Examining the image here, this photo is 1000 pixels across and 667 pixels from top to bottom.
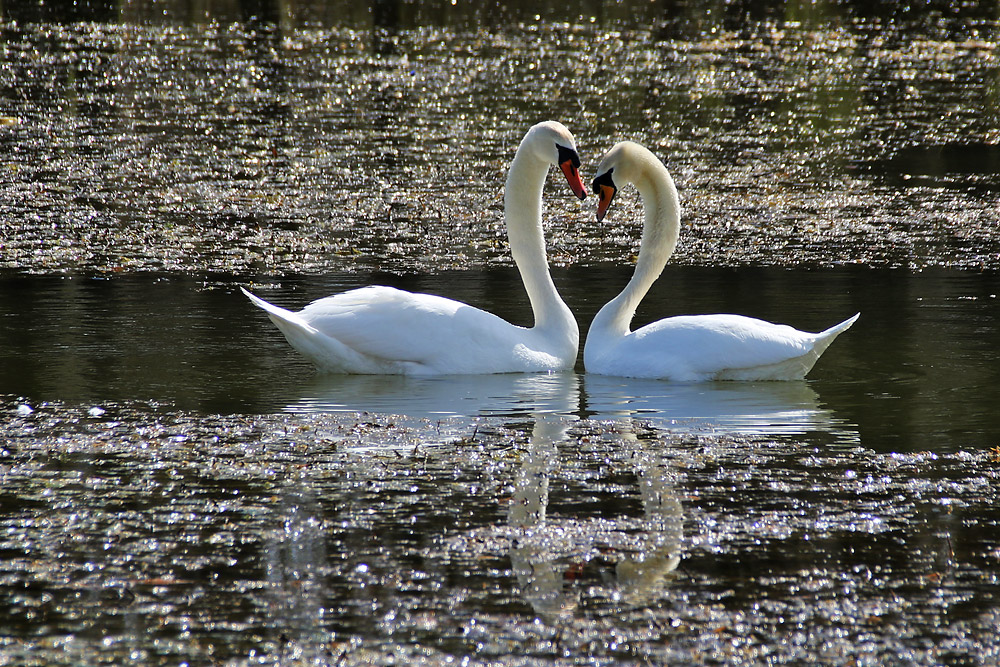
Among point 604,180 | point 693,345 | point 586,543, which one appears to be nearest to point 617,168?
point 604,180

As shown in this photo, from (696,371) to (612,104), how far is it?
11.5m

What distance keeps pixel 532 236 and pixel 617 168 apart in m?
0.67

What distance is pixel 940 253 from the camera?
1123 centimetres

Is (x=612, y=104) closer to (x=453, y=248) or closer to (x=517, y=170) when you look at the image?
(x=453, y=248)

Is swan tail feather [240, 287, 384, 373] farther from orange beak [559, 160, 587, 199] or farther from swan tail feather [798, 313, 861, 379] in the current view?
swan tail feather [798, 313, 861, 379]

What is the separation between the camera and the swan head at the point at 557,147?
8.45 meters

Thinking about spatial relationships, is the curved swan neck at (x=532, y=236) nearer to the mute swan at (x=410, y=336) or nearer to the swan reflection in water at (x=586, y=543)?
the mute swan at (x=410, y=336)

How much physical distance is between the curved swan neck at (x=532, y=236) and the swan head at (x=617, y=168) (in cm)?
35

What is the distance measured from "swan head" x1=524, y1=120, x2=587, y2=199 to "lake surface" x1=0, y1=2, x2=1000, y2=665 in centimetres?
127

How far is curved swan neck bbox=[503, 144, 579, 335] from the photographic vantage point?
8562 millimetres

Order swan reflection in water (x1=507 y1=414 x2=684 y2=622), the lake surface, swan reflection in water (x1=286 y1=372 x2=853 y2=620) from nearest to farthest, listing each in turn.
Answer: the lake surface < swan reflection in water (x1=507 y1=414 x2=684 y2=622) < swan reflection in water (x1=286 y1=372 x2=853 y2=620)

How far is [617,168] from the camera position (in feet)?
28.6

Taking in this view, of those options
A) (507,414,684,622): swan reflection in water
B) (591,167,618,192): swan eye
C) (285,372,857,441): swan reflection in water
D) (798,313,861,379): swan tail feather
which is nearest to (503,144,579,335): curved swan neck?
(591,167,618,192): swan eye

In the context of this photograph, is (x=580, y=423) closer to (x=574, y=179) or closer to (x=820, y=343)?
(x=820, y=343)
